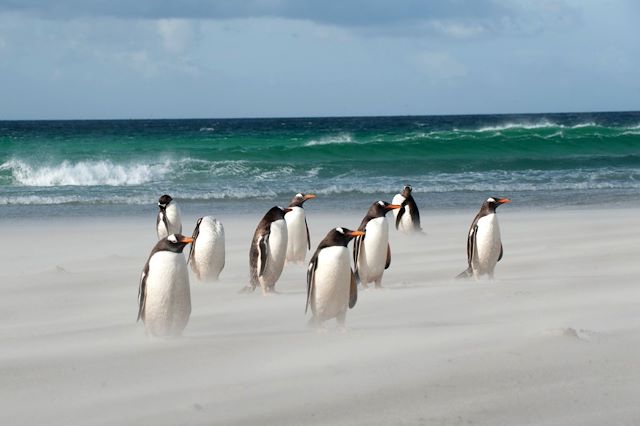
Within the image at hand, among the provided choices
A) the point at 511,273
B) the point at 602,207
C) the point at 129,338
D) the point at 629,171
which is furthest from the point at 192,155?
the point at 129,338

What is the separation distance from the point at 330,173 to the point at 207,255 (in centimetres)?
1661

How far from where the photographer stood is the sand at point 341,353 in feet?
13.1

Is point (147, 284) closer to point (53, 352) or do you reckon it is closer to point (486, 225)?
point (53, 352)

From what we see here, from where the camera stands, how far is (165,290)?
5.26m

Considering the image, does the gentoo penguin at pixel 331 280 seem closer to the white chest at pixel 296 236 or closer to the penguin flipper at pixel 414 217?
the white chest at pixel 296 236

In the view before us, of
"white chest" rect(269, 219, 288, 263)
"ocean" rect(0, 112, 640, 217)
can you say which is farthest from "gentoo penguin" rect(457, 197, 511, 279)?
"ocean" rect(0, 112, 640, 217)

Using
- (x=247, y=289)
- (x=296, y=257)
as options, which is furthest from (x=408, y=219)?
(x=247, y=289)

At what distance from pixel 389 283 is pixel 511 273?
1.14 meters

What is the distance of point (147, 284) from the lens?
532cm

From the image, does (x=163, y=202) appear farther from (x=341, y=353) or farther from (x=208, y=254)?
(x=341, y=353)

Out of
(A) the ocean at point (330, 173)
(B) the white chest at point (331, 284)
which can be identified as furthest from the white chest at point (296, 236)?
(A) the ocean at point (330, 173)

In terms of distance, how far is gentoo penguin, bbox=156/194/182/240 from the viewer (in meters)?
9.67

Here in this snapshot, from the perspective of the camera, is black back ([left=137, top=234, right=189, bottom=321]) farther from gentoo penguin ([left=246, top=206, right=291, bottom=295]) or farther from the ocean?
the ocean

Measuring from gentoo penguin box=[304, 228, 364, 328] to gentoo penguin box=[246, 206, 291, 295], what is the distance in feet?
4.13
